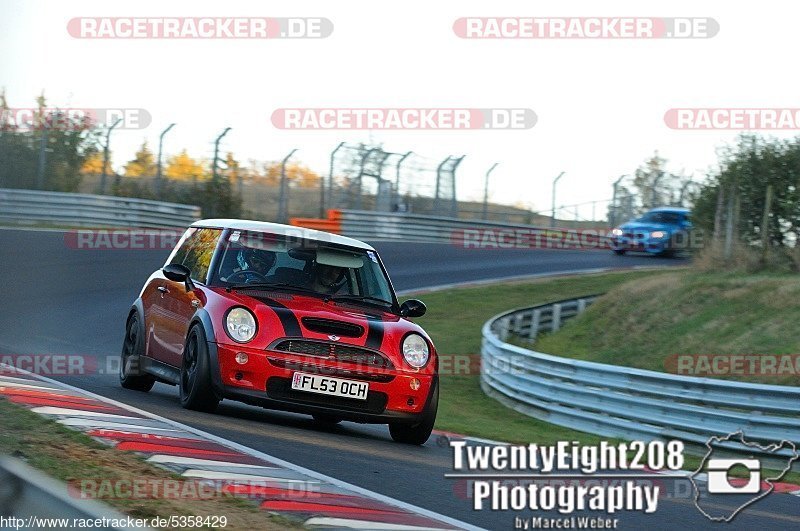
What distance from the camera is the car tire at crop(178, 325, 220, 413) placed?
8.20m

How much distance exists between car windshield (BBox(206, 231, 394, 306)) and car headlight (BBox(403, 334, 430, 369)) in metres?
0.64

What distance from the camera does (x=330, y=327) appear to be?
8172 millimetres

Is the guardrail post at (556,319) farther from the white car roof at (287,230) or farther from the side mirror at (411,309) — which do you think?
the side mirror at (411,309)

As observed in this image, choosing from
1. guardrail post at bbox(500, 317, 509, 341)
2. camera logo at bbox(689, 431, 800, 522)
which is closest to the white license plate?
camera logo at bbox(689, 431, 800, 522)

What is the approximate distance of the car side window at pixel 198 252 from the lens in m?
9.16

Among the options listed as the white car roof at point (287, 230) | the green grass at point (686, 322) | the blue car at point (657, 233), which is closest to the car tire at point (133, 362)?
the white car roof at point (287, 230)

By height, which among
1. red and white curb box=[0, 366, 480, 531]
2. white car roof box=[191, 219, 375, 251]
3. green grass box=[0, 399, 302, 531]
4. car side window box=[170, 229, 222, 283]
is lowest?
red and white curb box=[0, 366, 480, 531]

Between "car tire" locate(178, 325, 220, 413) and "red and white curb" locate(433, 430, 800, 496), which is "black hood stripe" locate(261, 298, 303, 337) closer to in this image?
"car tire" locate(178, 325, 220, 413)

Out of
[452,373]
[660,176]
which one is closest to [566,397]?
[452,373]

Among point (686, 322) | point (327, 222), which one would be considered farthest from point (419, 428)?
point (327, 222)

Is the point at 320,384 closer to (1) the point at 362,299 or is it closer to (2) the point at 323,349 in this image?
(2) the point at 323,349

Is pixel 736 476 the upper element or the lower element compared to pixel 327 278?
lower

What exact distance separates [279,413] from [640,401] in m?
3.74

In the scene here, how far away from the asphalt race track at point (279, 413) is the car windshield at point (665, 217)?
1039 millimetres
